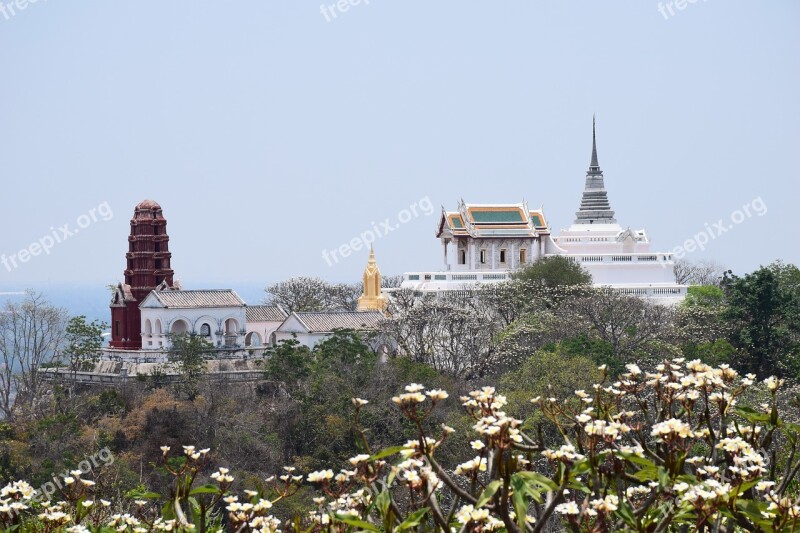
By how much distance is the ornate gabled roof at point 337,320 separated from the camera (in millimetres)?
44844

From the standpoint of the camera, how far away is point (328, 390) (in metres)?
37.5

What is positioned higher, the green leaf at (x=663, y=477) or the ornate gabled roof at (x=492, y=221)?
the ornate gabled roof at (x=492, y=221)

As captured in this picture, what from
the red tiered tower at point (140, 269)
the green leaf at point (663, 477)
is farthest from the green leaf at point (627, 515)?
the red tiered tower at point (140, 269)

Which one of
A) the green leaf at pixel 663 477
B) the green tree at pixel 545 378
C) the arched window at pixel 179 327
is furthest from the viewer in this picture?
the arched window at pixel 179 327

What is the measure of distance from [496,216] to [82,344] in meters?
17.4

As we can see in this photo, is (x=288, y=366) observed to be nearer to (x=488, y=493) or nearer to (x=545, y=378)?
(x=545, y=378)

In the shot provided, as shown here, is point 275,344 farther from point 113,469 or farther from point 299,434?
point 113,469

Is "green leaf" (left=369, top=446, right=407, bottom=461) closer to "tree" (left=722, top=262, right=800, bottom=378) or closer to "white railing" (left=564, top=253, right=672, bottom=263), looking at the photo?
"tree" (left=722, top=262, right=800, bottom=378)

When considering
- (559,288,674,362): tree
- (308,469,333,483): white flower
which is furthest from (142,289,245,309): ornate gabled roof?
(308,469,333,483): white flower

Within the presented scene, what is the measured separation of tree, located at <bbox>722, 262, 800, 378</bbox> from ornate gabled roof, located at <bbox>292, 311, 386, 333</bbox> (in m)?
10.9

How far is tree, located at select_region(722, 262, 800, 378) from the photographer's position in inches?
1629

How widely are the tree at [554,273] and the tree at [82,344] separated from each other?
46.7 ft

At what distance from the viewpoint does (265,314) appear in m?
48.5

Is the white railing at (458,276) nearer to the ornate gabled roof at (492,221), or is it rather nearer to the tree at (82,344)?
the ornate gabled roof at (492,221)
